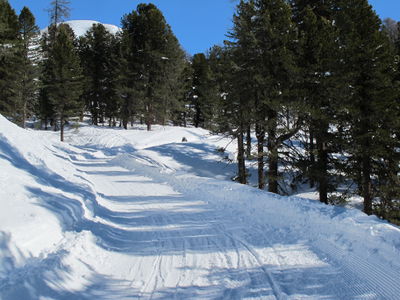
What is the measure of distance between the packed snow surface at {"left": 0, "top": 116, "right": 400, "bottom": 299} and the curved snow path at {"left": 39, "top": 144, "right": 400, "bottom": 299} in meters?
0.02

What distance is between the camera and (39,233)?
5805mm

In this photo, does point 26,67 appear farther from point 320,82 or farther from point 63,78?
point 320,82

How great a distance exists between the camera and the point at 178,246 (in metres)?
6.20

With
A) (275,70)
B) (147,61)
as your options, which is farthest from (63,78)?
(275,70)

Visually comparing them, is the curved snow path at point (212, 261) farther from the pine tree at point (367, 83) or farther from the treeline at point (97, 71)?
the treeline at point (97, 71)

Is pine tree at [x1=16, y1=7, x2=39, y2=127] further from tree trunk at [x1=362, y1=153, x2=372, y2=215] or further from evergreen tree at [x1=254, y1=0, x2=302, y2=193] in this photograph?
tree trunk at [x1=362, y1=153, x2=372, y2=215]

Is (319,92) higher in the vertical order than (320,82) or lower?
lower

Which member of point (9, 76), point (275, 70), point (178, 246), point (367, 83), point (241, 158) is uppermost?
point (9, 76)

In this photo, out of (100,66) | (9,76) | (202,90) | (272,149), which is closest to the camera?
(272,149)

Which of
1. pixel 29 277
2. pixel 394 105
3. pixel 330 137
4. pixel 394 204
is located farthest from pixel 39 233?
pixel 394 204

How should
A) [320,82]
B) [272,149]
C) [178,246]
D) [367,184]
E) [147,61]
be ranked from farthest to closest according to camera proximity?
[147,61] < [272,149] < [367,184] < [320,82] < [178,246]

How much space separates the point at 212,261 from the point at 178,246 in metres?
1.08

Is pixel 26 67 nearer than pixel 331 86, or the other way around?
pixel 331 86

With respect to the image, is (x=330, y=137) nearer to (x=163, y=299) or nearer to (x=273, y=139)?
(x=273, y=139)
